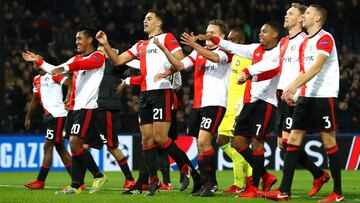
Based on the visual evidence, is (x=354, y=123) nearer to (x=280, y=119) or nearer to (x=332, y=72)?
(x=280, y=119)

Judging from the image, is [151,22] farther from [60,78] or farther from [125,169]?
[60,78]

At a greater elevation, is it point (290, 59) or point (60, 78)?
point (290, 59)

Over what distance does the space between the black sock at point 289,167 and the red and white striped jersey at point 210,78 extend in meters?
1.76

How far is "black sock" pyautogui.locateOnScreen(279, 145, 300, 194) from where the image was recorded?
11.7 meters

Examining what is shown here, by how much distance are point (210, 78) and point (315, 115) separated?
2030 mm

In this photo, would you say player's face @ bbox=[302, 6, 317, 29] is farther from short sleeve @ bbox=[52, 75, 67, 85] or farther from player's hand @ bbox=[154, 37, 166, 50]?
short sleeve @ bbox=[52, 75, 67, 85]

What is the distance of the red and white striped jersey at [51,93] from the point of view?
51.5ft

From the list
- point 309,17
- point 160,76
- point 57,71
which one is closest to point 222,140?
point 160,76

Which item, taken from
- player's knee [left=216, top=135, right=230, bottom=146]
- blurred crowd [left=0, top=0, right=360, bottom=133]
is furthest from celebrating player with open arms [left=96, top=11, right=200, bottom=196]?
blurred crowd [left=0, top=0, right=360, bottom=133]

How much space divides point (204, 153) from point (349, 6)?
51.3 ft

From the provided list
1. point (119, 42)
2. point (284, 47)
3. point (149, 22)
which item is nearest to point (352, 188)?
point (284, 47)

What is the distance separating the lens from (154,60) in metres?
13.4

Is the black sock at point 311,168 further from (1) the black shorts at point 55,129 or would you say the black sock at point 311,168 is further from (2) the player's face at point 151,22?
(1) the black shorts at point 55,129

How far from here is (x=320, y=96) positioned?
38.7ft
